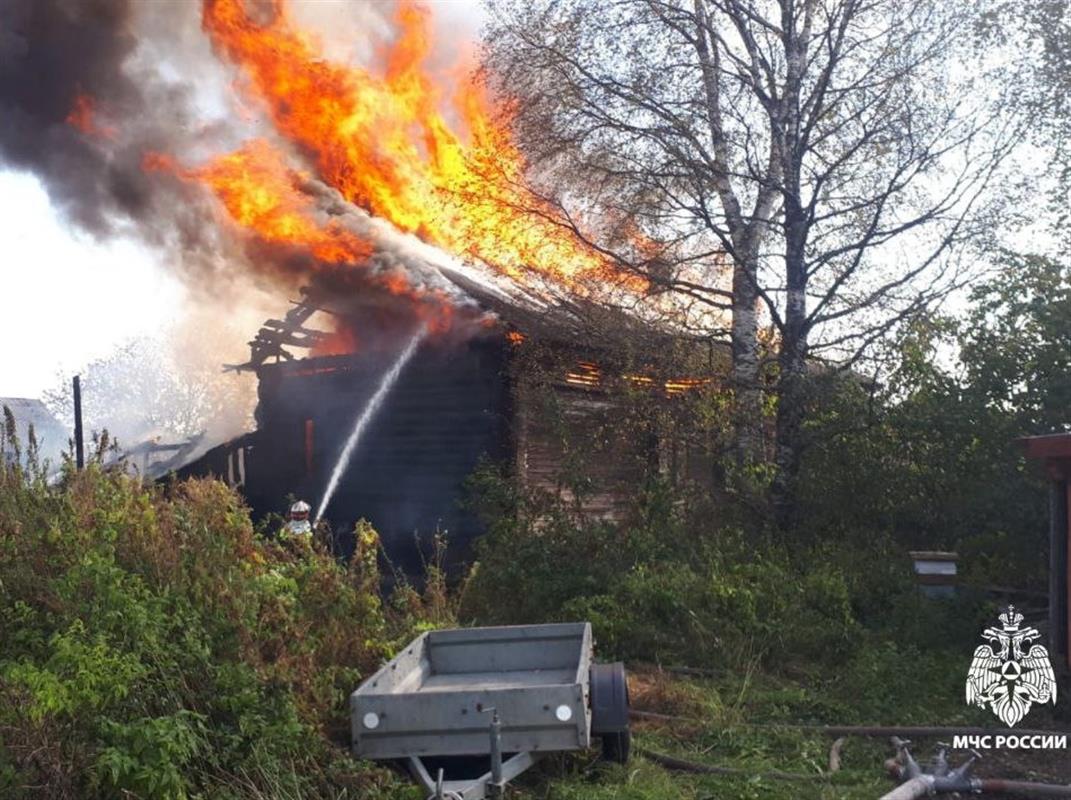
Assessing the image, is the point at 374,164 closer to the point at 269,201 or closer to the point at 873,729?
the point at 269,201

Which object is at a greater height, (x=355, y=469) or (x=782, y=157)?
(x=782, y=157)

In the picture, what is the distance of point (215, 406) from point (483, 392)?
1866 inches

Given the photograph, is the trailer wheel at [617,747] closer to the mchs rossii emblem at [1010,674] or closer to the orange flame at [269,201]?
the mchs rossii emblem at [1010,674]

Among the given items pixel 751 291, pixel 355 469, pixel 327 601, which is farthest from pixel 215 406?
pixel 327 601

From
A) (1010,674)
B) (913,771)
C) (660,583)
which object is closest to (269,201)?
(660,583)

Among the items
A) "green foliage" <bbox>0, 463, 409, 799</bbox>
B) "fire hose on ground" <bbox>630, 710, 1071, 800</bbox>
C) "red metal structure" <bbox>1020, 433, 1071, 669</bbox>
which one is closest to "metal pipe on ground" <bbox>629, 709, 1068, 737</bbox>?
"fire hose on ground" <bbox>630, 710, 1071, 800</bbox>

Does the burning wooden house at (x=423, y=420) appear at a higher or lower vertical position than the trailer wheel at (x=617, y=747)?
higher

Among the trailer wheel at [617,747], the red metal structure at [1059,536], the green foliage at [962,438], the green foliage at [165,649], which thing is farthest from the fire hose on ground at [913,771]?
the green foliage at [962,438]

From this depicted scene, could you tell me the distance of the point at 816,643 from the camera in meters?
10.0

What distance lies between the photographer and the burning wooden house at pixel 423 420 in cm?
1355

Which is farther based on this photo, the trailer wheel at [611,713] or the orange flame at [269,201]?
the orange flame at [269,201]

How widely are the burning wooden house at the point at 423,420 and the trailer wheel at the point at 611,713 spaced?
19.1 feet

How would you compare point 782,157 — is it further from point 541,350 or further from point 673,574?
point 673,574

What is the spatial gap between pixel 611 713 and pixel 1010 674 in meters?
4.23
